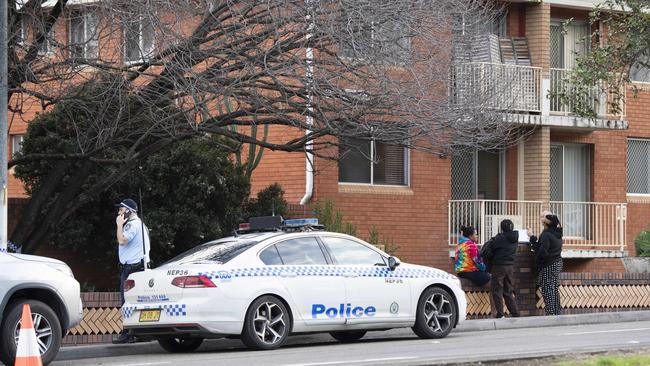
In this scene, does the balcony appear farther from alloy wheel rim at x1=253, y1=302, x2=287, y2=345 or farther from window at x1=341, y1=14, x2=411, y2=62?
alloy wheel rim at x1=253, y1=302, x2=287, y2=345

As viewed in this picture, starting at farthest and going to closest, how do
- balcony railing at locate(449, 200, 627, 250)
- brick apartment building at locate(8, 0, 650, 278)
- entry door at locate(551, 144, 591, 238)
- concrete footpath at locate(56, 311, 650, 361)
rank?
entry door at locate(551, 144, 591, 238) → balcony railing at locate(449, 200, 627, 250) → brick apartment building at locate(8, 0, 650, 278) → concrete footpath at locate(56, 311, 650, 361)

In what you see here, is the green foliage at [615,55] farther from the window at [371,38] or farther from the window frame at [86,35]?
the window frame at [86,35]

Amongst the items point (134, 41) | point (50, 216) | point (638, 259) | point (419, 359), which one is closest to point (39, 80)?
point (134, 41)

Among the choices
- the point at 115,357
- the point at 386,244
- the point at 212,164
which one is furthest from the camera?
the point at 386,244

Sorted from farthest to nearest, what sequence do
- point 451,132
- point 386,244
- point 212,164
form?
1. point 386,244
2. point 212,164
3. point 451,132

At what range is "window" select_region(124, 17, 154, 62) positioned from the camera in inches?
691

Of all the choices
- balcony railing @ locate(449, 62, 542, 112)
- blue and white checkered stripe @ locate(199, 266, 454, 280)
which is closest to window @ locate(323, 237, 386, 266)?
blue and white checkered stripe @ locate(199, 266, 454, 280)

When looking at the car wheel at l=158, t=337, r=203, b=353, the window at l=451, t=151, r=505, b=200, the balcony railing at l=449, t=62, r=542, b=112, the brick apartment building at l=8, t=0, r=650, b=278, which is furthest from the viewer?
the window at l=451, t=151, r=505, b=200

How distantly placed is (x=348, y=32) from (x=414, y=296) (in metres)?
3.74

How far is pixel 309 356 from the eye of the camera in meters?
15.0

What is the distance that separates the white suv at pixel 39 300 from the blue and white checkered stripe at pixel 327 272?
1900mm

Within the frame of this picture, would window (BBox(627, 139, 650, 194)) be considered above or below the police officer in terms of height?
above

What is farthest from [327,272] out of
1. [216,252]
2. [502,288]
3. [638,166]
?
[638,166]

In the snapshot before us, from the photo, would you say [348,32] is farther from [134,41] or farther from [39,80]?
[39,80]
